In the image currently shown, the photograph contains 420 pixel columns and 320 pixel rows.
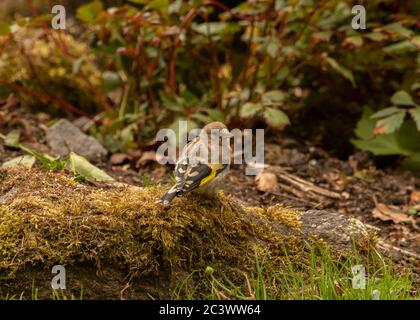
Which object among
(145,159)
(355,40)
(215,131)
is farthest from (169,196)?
(355,40)

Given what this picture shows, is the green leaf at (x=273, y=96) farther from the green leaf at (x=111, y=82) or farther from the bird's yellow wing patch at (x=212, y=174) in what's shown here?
the bird's yellow wing patch at (x=212, y=174)

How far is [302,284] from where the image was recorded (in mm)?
3553

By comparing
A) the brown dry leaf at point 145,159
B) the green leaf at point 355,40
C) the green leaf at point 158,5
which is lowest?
the brown dry leaf at point 145,159

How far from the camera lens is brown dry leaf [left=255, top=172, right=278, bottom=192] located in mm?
5605

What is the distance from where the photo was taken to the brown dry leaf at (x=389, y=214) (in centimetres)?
527

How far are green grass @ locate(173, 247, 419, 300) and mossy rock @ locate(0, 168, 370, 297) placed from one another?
84 mm

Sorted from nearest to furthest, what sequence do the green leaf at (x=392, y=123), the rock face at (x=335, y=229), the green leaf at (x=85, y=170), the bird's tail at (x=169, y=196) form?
the bird's tail at (x=169, y=196) < the rock face at (x=335, y=229) < the green leaf at (x=85, y=170) < the green leaf at (x=392, y=123)

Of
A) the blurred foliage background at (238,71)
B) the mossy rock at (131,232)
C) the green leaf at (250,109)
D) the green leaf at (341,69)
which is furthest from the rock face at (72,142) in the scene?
the green leaf at (341,69)

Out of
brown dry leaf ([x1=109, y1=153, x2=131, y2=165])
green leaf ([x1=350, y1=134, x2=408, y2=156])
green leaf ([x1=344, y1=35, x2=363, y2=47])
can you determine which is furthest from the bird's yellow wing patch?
green leaf ([x1=350, y1=134, x2=408, y2=156])

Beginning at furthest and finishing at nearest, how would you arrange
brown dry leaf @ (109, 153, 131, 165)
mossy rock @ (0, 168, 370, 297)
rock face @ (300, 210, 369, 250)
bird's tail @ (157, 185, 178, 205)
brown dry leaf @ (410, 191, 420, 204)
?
brown dry leaf @ (109, 153, 131, 165), brown dry leaf @ (410, 191, 420, 204), rock face @ (300, 210, 369, 250), bird's tail @ (157, 185, 178, 205), mossy rock @ (0, 168, 370, 297)

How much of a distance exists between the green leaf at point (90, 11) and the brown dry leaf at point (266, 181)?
206 centimetres

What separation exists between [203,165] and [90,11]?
2.79 m

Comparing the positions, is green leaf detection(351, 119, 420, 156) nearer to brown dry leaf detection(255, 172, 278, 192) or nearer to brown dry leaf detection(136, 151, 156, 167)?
brown dry leaf detection(255, 172, 278, 192)

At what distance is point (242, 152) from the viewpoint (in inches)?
244
